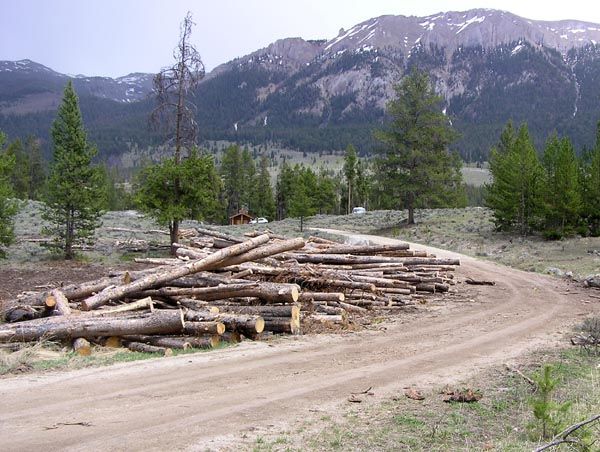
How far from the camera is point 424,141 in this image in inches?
1763

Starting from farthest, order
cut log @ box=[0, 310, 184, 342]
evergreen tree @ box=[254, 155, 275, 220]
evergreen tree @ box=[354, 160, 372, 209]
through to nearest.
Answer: evergreen tree @ box=[254, 155, 275, 220] → evergreen tree @ box=[354, 160, 372, 209] → cut log @ box=[0, 310, 184, 342]

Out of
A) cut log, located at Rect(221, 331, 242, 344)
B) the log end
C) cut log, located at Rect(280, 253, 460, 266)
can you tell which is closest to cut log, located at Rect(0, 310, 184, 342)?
cut log, located at Rect(221, 331, 242, 344)

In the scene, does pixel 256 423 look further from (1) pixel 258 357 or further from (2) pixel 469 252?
(2) pixel 469 252

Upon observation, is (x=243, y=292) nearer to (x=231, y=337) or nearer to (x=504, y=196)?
(x=231, y=337)

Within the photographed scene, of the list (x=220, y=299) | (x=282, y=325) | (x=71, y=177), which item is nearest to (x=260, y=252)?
(x=220, y=299)

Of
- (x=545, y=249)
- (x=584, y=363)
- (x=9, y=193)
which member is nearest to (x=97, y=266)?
(x=9, y=193)

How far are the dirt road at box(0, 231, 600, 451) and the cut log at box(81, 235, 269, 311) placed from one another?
4.13m

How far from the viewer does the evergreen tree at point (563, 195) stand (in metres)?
36.3

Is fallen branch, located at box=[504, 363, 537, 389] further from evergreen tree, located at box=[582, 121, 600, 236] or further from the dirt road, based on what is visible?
evergreen tree, located at box=[582, 121, 600, 236]

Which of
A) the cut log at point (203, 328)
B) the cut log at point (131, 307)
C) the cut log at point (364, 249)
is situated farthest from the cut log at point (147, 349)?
the cut log at point (364, 249)

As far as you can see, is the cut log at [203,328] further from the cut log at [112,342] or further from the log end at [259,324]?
the cut log at [112,342]

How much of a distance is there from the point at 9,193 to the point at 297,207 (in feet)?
89.2

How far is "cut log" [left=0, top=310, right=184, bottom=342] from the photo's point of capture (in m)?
11.6

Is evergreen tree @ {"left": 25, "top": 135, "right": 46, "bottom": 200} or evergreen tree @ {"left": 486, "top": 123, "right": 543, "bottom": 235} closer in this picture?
evergreen tree @ {"left": 486, "top": 123, "right": 543, "bottom": 235}
